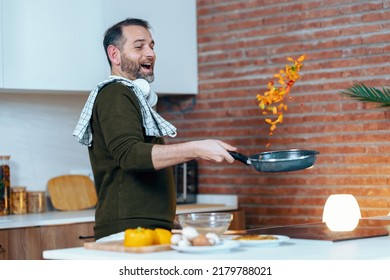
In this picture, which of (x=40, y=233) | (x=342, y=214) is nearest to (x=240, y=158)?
(x=342, y=214)

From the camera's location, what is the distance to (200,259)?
2.32 metres

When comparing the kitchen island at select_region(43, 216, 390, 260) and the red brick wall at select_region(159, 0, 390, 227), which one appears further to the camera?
the red brick wall at select_region(159, 0, 390, 227)

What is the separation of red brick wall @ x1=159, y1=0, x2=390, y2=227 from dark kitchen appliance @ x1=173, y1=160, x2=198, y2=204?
0.07m

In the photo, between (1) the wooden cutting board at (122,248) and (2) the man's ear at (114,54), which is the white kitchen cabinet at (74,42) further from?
(1) the wooden cutting board at (122,248)

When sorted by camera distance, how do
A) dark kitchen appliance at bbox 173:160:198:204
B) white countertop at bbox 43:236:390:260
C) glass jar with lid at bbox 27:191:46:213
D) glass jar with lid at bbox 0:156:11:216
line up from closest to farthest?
1. white countertop at bbox 43:236:390:260
2. glass jar with lid at bbox 0:156:11:216
3. glass jar with lid at bbox 27:191:46:213
4. dark kitchen appliance at bbox 173:160:198:204

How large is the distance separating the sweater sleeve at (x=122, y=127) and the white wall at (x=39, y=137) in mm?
1774

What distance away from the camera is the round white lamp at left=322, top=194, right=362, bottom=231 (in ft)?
10.0

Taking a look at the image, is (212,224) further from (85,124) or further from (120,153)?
(85,124)

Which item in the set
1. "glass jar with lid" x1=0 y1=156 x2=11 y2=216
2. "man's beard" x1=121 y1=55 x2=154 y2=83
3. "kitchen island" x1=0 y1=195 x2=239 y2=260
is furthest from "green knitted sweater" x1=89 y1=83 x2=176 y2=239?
"glass jar with lid" x1=0 y1=156 x2=11 y2=216

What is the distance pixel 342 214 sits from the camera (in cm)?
310

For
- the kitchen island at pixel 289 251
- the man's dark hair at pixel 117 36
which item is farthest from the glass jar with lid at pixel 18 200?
the kitchen island at pixel 289 251

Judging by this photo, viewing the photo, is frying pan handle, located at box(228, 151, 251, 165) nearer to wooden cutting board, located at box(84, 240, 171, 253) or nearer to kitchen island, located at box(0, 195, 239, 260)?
wooden cutting board, located at box(84, 240, 171, 253)
